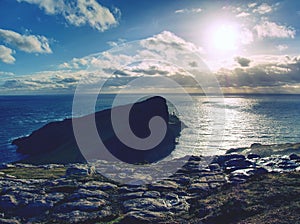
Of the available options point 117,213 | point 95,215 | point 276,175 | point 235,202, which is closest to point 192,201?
point 235,202

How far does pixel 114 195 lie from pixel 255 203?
58.6 ft

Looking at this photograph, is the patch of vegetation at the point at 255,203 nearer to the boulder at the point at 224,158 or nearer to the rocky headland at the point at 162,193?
the rocky headland at the point at 162,193

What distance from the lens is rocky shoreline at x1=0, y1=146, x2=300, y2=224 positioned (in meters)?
31.9

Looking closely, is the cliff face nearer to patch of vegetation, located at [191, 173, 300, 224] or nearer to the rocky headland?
the rocky headland

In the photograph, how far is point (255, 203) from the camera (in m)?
32.3

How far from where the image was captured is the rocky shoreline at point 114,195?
1255 inches

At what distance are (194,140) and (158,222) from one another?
312ft

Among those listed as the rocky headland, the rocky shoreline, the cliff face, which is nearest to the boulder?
the rocky headland

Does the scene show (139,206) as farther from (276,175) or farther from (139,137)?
(139,137)

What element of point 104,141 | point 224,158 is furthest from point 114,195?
point 104,141

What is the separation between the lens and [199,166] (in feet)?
185

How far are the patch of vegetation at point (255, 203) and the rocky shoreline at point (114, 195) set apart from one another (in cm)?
71

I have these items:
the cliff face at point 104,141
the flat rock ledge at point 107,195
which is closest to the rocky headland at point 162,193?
the flat rock ledge at point 107,195

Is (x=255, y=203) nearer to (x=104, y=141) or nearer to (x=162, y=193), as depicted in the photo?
(x=162, y=193)
